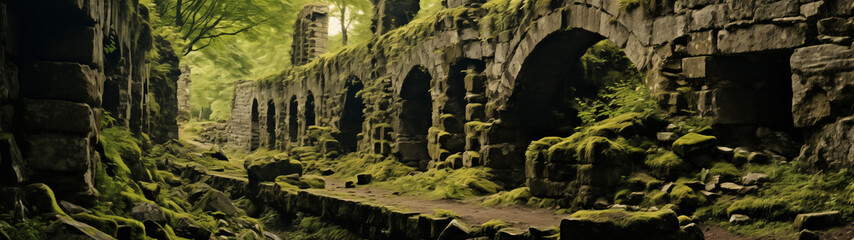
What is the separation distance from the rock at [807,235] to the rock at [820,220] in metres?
0.18

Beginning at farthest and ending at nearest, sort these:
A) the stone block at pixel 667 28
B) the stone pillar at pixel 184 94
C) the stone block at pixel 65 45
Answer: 1. the stone pillar at pixel 184 94
2. the stone block at pixel 667 28
3. the stone block at pixel 65 45

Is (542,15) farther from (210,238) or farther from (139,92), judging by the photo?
(139,92)

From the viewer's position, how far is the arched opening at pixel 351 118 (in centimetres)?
1675

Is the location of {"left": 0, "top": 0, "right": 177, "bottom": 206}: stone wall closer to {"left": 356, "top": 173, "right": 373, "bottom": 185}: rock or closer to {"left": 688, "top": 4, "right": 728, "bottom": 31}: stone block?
{"left": 688, "top": 4, "right": 728, "bottom": 31}: stone block

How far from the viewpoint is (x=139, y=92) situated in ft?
34.4

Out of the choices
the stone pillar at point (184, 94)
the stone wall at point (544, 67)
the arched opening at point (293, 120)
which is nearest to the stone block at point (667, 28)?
the stone wall at point (544, 67)

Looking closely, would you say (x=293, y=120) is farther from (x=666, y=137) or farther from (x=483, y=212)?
(x=666, y=137)

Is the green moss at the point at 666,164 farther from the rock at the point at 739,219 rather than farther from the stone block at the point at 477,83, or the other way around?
the stone block at the point at 477,83

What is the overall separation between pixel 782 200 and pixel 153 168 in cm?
774

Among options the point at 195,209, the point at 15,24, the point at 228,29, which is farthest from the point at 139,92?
the point at 228,29

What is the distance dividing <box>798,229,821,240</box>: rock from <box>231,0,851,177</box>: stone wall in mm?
1312

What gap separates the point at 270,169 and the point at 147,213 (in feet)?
20.3

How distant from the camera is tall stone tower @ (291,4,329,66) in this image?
22000mm

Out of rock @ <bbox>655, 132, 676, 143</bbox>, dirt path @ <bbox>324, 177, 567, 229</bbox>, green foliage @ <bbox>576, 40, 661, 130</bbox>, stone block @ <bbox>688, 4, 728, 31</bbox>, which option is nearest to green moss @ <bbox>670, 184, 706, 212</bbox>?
rock @ <bbox>655, 132, 676, 143</bbox>
